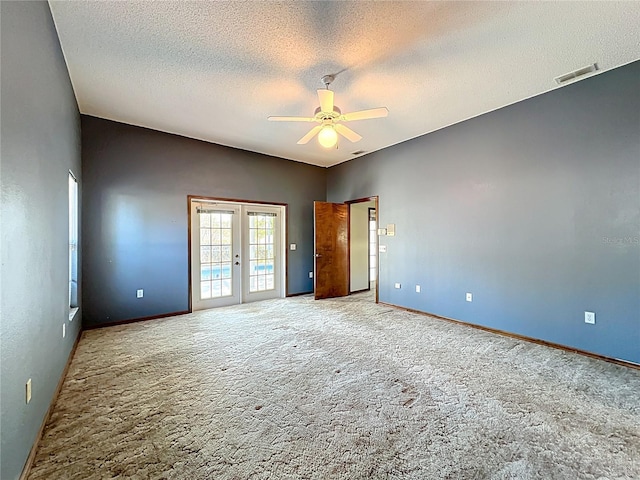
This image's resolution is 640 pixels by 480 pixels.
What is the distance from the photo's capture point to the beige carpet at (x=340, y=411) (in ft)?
5.48

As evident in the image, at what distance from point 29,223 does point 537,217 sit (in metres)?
4.81

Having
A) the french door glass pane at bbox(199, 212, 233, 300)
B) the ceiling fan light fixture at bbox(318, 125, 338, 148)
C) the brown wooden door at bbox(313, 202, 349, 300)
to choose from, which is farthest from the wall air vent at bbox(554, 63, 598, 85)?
the french door glass pane at bbox(199, 212, 233, 300)

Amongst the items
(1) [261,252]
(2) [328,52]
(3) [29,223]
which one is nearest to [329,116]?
(2) [328,52]

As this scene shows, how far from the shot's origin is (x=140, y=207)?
180 inches

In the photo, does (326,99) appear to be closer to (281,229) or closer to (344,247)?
(281,229)

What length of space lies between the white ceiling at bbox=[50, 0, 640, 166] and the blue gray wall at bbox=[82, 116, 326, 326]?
2.16 feet

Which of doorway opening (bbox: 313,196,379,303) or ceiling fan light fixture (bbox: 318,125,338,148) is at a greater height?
ceiling fan light fixture (bbox: 318,125,338,148)

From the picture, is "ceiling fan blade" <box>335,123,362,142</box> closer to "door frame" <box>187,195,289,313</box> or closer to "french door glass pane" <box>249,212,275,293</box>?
"door frame" <box>187,195,289,313</box>

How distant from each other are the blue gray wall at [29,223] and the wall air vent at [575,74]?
451 cm

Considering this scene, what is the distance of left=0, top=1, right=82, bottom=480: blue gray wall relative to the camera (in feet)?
4.60

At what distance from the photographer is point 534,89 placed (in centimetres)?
338

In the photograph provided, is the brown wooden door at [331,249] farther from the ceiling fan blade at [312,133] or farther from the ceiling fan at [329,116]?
the ceiling fan at [329,116]

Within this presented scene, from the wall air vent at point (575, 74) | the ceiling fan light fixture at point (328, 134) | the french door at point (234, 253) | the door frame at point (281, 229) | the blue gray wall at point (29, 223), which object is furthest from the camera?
the french door at point (234, 253)

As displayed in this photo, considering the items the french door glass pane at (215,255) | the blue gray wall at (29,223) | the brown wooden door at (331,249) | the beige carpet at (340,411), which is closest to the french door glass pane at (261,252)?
the french door glass pane at (215,255)
